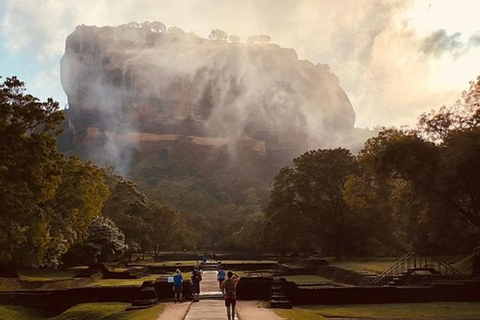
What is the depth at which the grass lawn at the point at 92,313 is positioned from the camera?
61.0ft

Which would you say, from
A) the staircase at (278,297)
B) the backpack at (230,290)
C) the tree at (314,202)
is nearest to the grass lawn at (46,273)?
the tree at (314,202)

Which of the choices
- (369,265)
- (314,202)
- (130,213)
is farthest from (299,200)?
(130,213)

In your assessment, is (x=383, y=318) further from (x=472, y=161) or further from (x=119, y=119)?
(x=119, y=119)

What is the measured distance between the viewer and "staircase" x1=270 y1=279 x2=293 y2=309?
2009 cm

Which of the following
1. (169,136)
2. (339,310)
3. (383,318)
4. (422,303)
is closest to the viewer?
(383,318)

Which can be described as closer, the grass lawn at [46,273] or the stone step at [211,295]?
the stone step at [211,295]

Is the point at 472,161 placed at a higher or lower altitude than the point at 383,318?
higher

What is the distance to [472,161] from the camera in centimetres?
2692

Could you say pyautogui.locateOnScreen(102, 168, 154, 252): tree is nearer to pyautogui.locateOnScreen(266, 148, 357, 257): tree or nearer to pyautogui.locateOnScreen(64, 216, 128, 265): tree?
pyautogui.locateOnScreen(64, 216, 128, 265): tree

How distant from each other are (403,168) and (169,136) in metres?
154

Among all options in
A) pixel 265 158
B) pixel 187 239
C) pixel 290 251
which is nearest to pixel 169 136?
pixel 265 158

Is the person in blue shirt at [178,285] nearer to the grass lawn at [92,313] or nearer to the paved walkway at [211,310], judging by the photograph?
the paved walkway at [211,310]

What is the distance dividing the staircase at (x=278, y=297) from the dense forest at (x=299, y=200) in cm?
1054

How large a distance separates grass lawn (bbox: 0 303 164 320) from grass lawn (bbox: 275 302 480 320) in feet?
14.3
